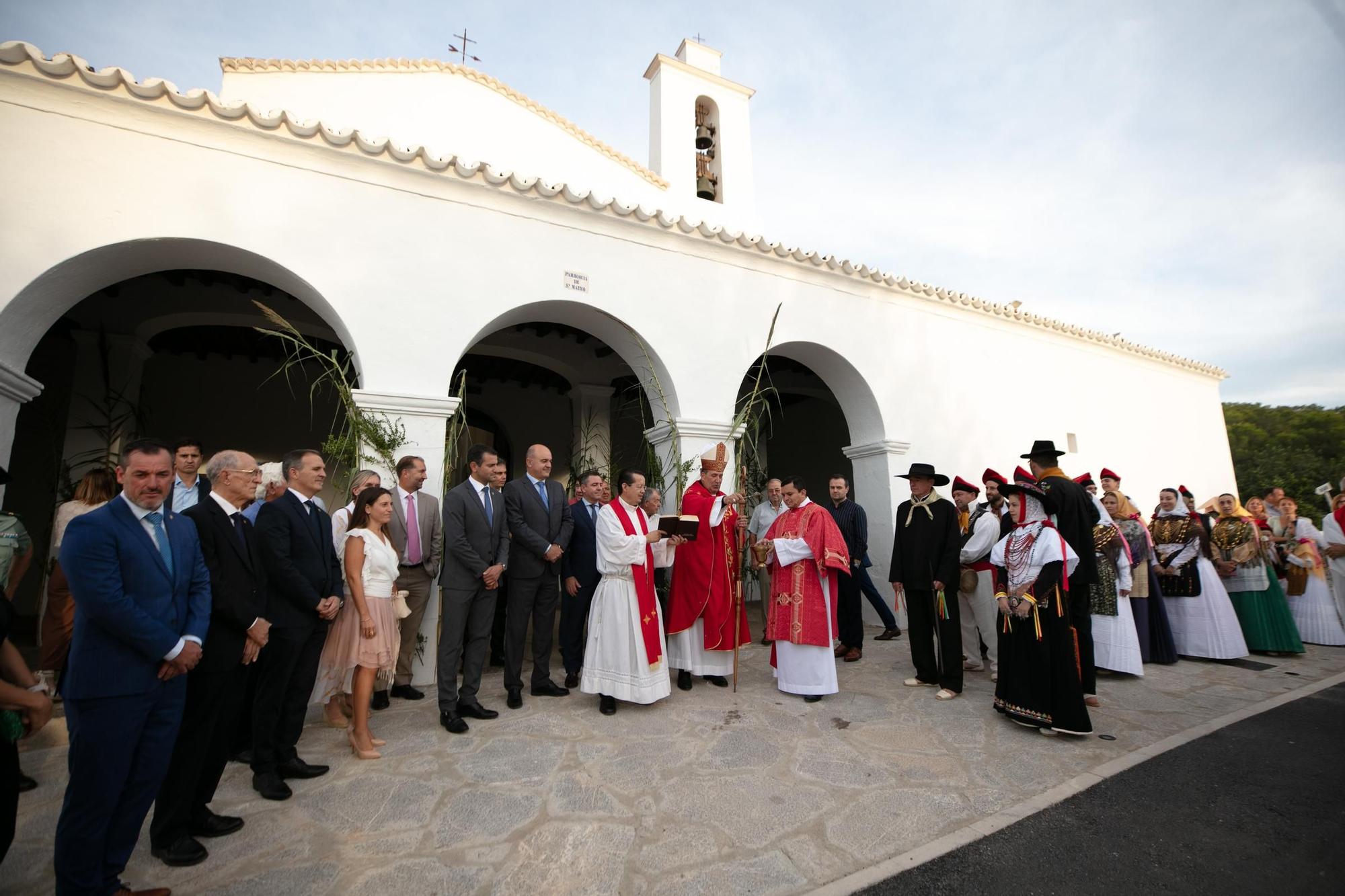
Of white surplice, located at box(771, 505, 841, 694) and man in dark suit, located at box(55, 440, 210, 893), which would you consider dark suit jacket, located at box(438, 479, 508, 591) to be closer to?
man in dark suit, located at box(55, 440, 210, 893)

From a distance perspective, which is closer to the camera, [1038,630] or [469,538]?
[1038,630]

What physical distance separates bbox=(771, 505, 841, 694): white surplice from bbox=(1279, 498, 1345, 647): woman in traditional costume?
18.1 feet

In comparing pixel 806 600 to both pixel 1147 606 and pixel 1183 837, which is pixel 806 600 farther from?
pixel 1147 606

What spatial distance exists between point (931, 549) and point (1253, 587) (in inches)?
150

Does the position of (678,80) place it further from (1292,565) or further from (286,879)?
(286,879)

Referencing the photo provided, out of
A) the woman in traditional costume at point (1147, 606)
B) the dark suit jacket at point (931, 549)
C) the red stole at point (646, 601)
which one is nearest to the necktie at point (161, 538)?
the red stole at point (646, 601)

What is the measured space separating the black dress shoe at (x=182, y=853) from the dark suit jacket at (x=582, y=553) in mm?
2868

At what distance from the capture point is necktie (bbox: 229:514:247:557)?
271 cm

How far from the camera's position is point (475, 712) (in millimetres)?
4031

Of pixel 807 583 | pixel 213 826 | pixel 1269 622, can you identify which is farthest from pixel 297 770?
pixel 1269 622

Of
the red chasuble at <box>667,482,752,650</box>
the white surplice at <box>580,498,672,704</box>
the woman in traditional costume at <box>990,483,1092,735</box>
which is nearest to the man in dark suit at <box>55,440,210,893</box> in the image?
the white surplice at <box>580,498,672,704</box>

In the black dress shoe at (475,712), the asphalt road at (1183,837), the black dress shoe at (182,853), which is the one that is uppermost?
the black dress shoe at (475,712)

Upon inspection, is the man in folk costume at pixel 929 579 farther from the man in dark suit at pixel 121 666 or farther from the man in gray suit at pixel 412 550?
the man in dark suit at pixel 121 666

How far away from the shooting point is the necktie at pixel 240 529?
2.71 m
